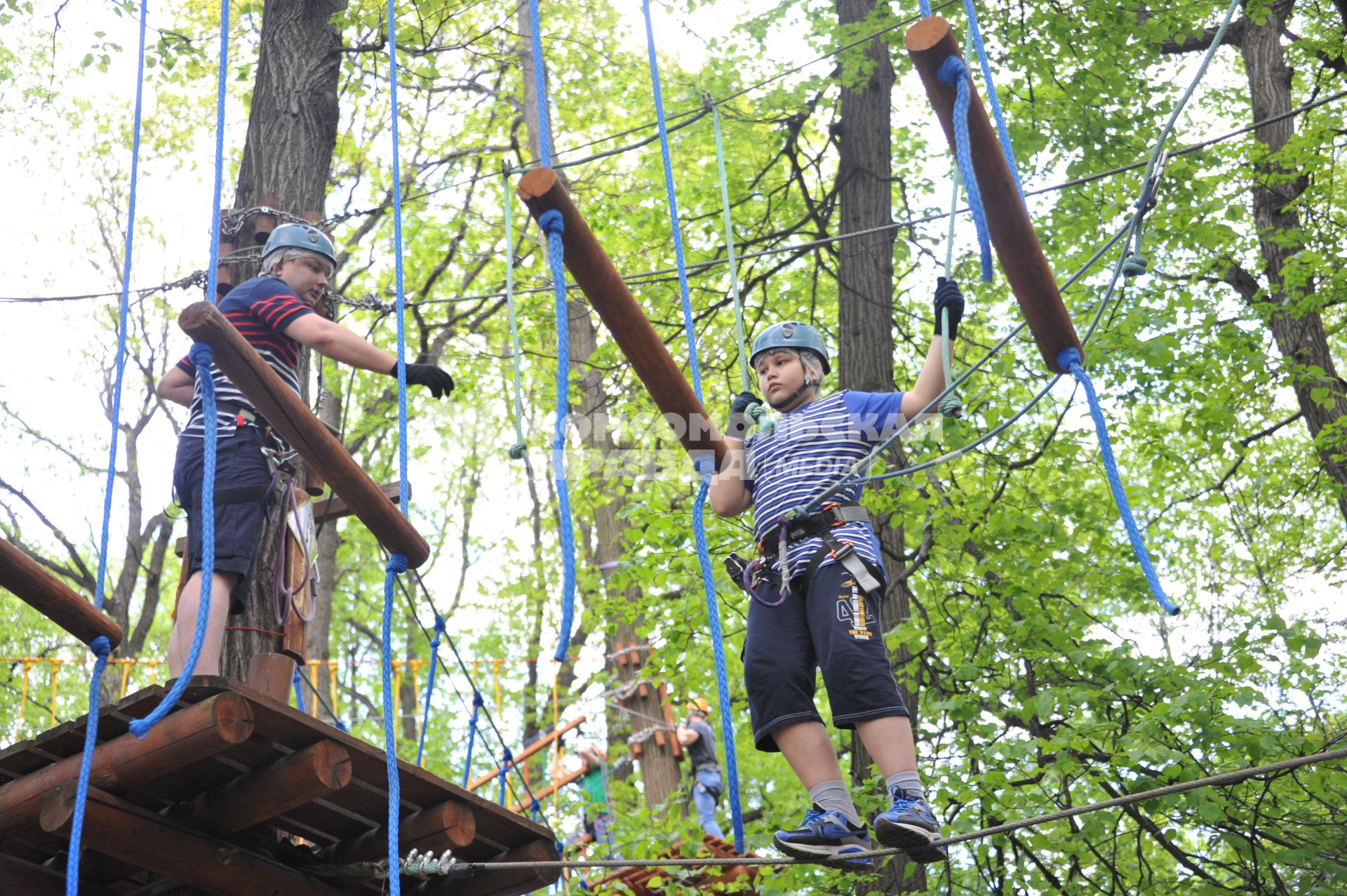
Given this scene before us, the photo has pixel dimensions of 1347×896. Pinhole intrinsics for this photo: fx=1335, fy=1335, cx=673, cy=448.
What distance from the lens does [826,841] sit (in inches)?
145

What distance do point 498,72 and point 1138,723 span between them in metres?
9.97

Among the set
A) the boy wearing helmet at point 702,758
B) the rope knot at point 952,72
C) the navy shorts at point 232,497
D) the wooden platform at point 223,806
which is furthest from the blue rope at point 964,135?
the boy wearing helmet at point 702,758

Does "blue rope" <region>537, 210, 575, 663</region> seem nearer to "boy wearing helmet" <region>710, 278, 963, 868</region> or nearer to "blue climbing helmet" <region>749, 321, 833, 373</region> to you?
"boy wearing helmet" <region>710, 278, 963, 868</region>

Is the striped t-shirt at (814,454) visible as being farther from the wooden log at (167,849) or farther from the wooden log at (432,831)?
the wooden log at (167,849)

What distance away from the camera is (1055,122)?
27.0ft

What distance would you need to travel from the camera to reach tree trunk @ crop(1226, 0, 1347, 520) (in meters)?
8.15

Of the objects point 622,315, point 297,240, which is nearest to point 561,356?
point 622,315

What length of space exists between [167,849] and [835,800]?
203cm

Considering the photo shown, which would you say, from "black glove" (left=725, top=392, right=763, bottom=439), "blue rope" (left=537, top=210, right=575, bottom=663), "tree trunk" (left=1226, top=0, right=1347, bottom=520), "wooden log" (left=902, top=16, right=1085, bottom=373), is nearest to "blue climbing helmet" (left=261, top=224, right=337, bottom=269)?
"black glove" (left=725, top=392, right=763, bottom=439)

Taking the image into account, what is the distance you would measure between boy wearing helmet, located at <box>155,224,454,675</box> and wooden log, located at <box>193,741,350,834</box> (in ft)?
1.25

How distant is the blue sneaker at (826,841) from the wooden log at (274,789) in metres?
1.33

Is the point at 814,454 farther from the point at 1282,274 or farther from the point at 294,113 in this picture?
the point at 1282,274

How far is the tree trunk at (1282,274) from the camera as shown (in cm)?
815

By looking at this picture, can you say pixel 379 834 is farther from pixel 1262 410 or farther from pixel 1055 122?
pixel 1262 410
